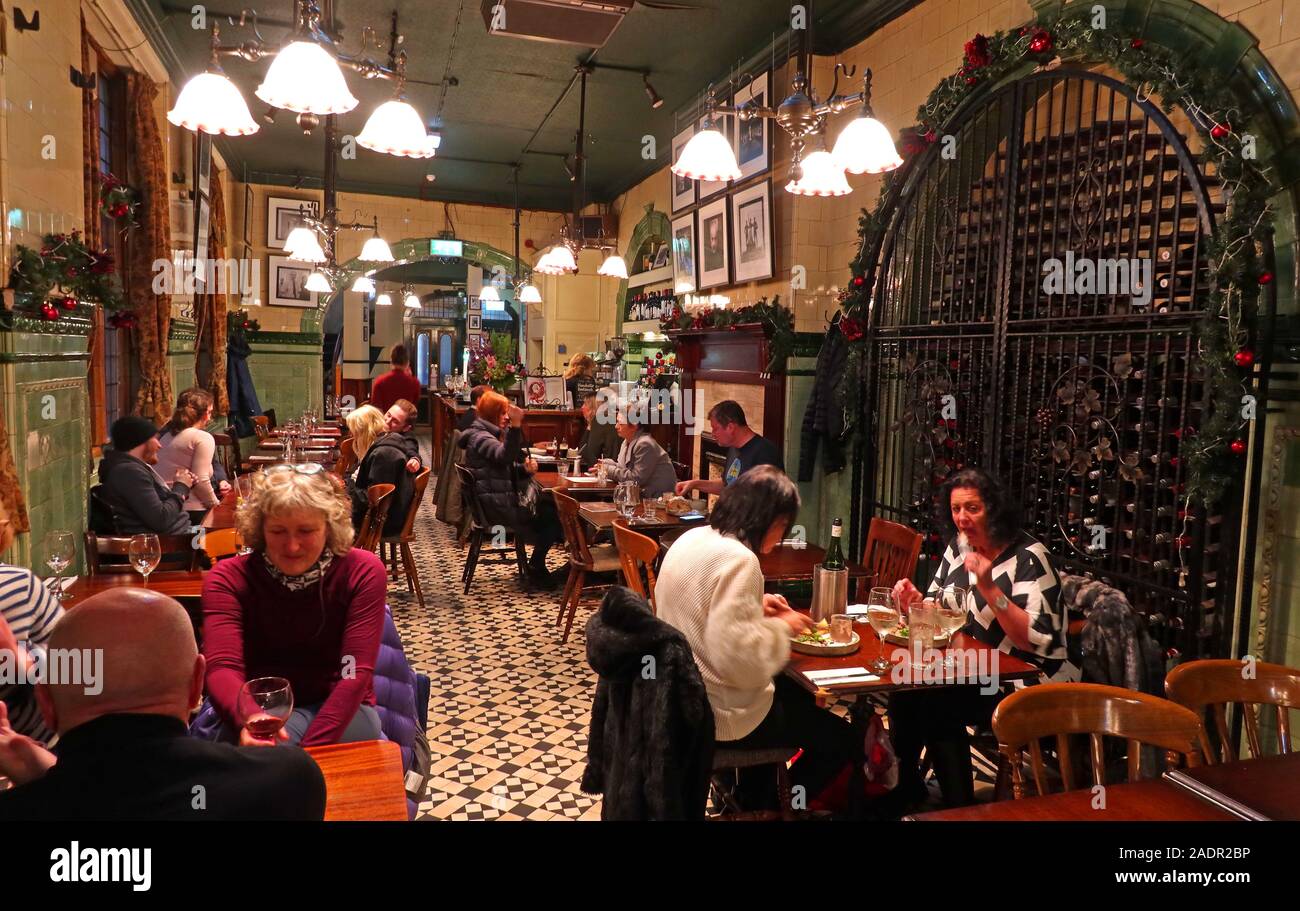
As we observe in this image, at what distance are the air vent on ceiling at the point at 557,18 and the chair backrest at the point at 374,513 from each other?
10.2ft

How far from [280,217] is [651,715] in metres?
11.4

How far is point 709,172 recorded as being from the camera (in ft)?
14.4

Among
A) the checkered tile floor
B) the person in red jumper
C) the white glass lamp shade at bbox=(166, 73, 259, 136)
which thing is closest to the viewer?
the white glass lamp shade at bbox=(166, 73, 259, 136)

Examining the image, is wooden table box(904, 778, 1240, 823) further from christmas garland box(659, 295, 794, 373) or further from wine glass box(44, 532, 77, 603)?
christmas garland box(659, 295, 794, 373)

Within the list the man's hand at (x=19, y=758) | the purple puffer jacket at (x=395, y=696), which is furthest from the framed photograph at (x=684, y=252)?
the man's hand at (x=19, y=758)

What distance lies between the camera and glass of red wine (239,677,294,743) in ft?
6.15

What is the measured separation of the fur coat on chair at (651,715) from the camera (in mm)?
2359

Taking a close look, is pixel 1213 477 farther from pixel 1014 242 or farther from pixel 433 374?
pixel 433 374

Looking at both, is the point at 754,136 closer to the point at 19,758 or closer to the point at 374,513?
the point at 374,513

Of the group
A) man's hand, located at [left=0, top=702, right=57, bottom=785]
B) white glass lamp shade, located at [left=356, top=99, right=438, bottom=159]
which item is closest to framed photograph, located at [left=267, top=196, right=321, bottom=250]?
white glass lamp shade, located at [left=356, top=99, right=438, bottom=159]

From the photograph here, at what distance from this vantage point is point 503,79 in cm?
769

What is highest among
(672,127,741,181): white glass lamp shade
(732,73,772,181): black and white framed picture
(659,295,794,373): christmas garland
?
(732,73,772,181): black and white framed picture

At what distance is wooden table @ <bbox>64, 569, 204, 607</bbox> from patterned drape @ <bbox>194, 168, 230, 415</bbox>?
6.45 meters
